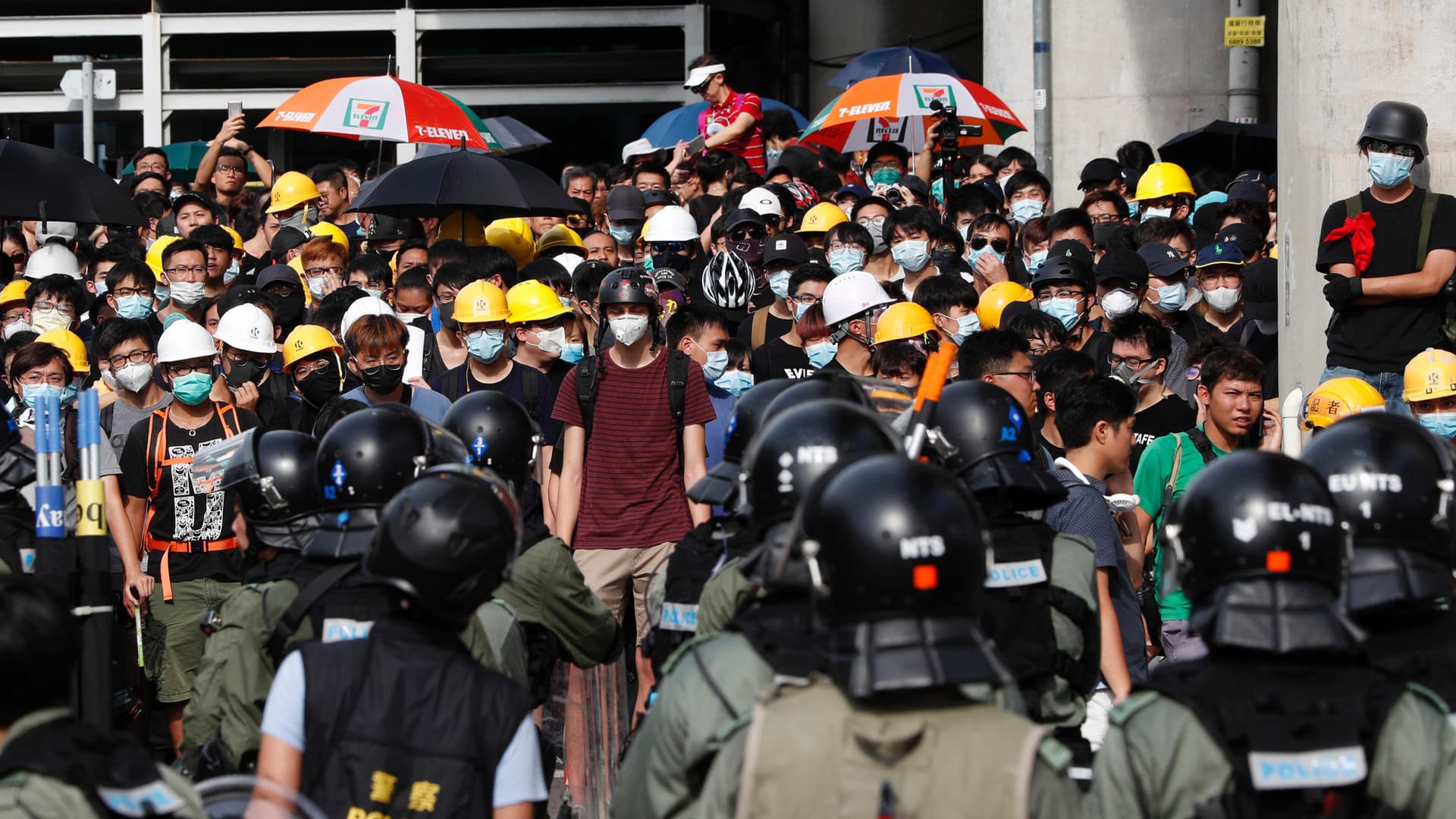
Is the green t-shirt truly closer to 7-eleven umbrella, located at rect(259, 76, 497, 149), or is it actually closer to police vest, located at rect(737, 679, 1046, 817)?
police vest, located at rect(737, 679, 1046, 817)

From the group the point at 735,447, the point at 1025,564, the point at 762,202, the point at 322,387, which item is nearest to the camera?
the point at 1025,564

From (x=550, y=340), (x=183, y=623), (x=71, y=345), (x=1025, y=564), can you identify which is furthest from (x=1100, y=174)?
(x=1025, y=564)

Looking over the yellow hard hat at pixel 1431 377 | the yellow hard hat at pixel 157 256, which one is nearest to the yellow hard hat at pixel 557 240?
the yellow hard hat at pixel 157 256

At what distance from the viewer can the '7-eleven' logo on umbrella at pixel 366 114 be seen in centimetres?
1275

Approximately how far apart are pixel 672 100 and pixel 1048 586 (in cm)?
2080

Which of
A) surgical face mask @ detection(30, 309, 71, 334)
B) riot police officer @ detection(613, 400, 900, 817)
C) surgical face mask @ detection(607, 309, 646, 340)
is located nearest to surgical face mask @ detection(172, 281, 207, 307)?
surgical face mask @ detection(30, 309, 71, 334)

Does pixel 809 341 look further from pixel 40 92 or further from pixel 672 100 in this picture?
pixel 40 92

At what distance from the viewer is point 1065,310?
952 centimetres

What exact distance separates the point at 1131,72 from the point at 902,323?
9.98m

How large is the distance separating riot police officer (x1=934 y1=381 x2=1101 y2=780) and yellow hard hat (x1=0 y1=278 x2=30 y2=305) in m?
8.71

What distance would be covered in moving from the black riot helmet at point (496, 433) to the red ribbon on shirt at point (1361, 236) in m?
4.51

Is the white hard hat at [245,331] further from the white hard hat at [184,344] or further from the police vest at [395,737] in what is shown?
the police vest at [395,737]

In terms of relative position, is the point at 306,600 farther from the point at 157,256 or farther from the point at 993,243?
the point at 157,256

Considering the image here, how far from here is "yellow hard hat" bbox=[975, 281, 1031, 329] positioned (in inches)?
383
